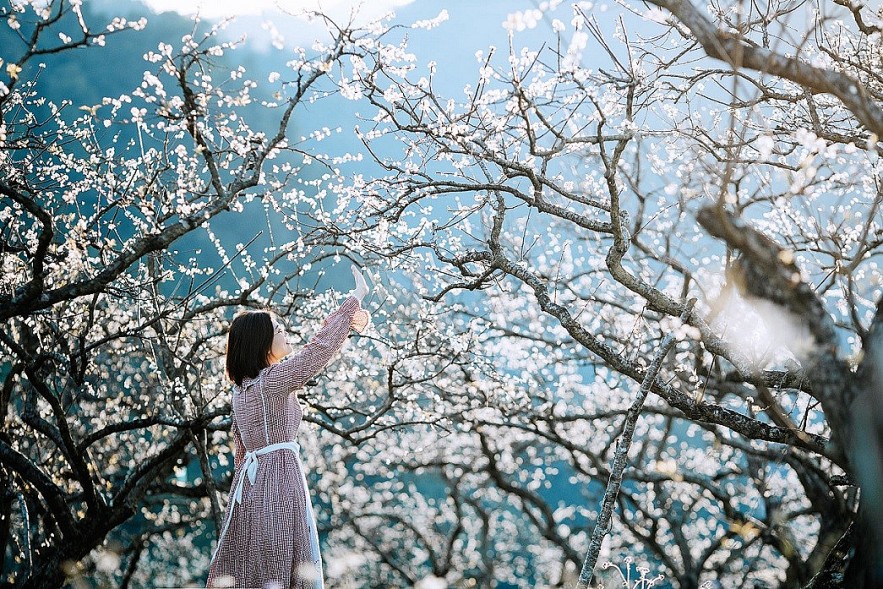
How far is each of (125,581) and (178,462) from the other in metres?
2.87

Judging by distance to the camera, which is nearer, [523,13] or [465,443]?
[523,13]

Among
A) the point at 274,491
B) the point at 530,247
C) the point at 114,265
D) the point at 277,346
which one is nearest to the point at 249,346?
the point at 277,346

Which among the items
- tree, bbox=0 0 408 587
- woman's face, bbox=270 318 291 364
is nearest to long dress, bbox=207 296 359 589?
woman's face, bbox=270 318 291 364

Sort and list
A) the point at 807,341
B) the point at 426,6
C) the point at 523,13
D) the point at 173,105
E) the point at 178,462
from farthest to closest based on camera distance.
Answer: the point at 426,6, the point at 178,462, the point at 173,105, the point at 523,13, the point at 807,341

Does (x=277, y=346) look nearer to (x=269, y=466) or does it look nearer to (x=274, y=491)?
(x=269, y=466)

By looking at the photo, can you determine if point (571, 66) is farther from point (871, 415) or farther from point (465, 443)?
point (465, 443)

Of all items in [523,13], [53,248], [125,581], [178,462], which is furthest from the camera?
[125,581]

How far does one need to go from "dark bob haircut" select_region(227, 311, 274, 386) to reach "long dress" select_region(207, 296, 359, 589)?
0.18 feet

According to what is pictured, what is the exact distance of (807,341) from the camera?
2371 mm

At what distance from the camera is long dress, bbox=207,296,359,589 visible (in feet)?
10.0

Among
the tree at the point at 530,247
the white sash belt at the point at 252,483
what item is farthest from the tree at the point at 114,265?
the white sash belt at the point at 252,483

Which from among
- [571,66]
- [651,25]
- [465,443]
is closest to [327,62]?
[571,66]

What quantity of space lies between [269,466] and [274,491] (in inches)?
4.5

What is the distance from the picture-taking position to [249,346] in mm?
3172
